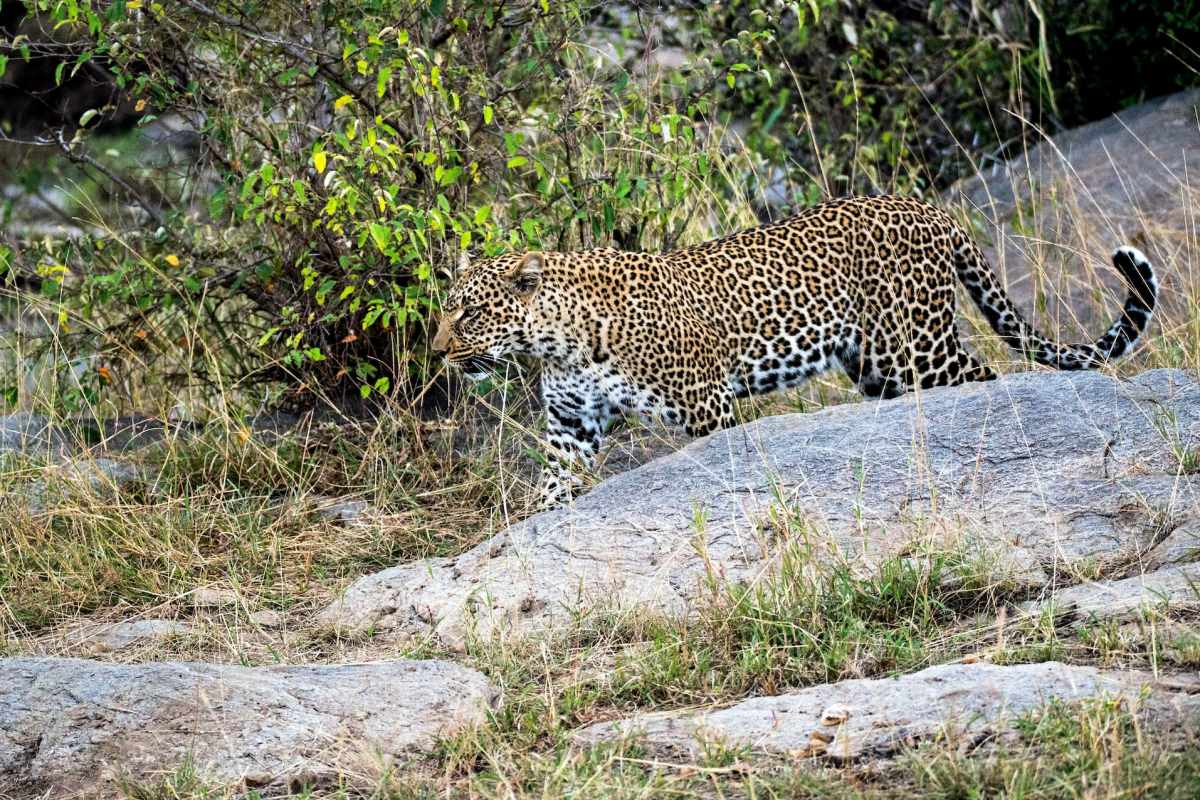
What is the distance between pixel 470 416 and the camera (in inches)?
357

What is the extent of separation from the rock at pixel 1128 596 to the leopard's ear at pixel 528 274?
3.00m

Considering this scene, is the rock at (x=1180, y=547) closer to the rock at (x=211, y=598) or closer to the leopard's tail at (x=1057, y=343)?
the leopard's tail at (x=1057, y=343)

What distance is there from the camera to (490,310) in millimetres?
7980

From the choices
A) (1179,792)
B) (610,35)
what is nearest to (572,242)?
(610,35)

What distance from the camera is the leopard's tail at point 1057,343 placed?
8289 mm

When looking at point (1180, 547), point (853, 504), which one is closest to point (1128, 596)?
point (1180, 547)

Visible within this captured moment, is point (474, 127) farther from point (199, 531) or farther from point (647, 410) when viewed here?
point (199, 531)

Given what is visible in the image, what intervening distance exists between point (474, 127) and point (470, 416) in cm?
155

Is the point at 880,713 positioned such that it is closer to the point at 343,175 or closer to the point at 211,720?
the point at 211,720

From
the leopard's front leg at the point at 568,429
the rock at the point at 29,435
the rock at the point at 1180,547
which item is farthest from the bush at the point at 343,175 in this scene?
the rock at the point at 1180,547

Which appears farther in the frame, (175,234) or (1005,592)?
(175,234)

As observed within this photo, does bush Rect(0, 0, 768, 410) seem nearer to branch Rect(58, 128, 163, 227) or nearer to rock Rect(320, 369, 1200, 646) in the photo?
branch Rect(58, 128, 163, 227)

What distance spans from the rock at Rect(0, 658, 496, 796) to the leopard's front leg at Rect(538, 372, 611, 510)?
7.66 ft

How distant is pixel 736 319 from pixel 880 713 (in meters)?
3.56
